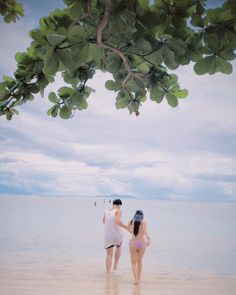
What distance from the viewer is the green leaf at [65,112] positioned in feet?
8.21

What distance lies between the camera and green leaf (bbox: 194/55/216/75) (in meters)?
1.78

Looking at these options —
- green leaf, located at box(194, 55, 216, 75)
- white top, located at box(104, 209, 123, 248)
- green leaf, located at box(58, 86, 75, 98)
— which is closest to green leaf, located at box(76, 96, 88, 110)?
green leaf, located at box(58, 86, 75, 98)

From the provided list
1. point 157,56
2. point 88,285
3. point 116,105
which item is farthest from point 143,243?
point 157,56

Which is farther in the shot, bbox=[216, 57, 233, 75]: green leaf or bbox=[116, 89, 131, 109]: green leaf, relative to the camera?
bbox=[116, 89, 131, 109]: green leaf

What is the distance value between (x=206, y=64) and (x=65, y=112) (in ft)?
3.55

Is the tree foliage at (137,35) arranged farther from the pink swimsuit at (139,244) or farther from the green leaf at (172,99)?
the pink swimsuit at (139,244)

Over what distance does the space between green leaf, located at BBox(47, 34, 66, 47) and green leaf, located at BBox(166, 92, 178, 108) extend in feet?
2.61

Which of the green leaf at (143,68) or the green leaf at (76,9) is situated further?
the green leaf at (143,68)

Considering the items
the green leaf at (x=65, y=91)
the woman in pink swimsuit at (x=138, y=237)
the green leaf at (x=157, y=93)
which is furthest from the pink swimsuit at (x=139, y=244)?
the green leaf at (x=157, y=93)

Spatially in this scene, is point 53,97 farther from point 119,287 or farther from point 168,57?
point 119,287

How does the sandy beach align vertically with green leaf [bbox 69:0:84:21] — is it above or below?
below

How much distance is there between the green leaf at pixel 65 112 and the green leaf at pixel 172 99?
0.69 m

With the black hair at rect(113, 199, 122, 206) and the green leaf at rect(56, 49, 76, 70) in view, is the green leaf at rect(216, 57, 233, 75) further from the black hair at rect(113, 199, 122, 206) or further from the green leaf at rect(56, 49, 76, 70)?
the black hair at rect(113, 199, 122, 206)

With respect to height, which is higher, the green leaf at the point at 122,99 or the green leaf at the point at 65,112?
the green leaf at the point at 122,99
